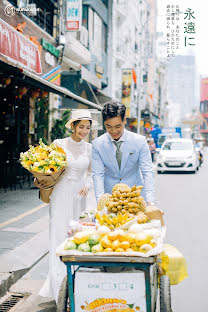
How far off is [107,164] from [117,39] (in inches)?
1219

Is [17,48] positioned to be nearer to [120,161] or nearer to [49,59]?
[49,59]

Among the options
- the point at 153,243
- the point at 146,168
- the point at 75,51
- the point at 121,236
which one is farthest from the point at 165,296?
the point at 75,51

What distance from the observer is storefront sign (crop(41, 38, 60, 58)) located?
52.7 ft

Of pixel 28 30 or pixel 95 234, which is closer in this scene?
pixel 95 234

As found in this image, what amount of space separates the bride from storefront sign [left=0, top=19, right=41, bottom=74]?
6.84 meters

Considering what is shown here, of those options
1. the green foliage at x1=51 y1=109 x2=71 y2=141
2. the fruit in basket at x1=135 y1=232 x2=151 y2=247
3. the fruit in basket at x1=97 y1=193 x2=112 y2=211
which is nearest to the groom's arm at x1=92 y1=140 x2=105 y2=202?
the fruit in basket at x1=97 y1=193 x2=112 y2=211

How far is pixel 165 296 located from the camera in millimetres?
3332

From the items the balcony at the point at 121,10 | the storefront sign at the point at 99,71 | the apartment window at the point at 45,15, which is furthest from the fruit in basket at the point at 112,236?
the balcony at the point at 121,10

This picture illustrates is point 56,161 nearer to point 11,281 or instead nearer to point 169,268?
point 169,268

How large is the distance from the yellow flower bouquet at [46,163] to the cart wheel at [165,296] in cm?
133

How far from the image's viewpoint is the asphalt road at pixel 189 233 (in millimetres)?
4660

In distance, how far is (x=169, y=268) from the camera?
12.7 ft

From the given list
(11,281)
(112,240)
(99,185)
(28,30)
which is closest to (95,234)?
(112,240)

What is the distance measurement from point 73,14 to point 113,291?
16.5 meters
